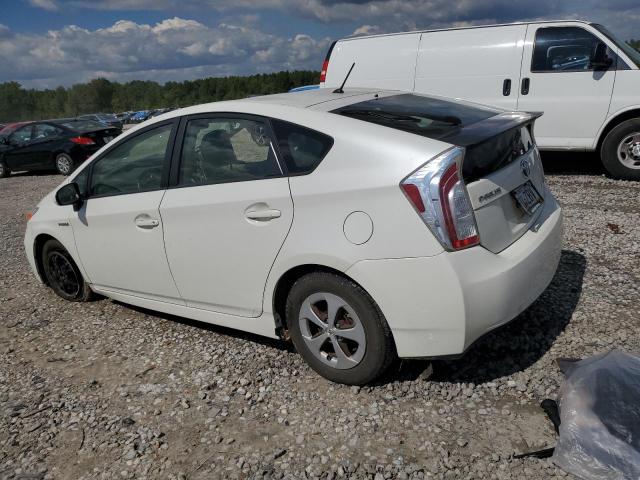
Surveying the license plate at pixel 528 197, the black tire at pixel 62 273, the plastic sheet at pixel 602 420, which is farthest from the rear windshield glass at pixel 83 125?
the plastic sheet at pixel 602 420

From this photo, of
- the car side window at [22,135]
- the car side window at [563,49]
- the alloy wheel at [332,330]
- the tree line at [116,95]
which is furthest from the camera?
the tree line at [116,95]

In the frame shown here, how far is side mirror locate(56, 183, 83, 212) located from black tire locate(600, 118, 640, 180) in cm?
670

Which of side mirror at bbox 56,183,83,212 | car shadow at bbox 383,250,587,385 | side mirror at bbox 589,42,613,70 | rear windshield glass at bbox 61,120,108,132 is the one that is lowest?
car shadow at bbox 383,250,587,385

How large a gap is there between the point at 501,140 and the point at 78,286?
12.1ft

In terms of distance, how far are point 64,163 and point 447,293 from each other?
14258mm

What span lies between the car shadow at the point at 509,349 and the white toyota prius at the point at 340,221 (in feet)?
1.19

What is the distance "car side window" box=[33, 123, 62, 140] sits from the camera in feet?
48.7

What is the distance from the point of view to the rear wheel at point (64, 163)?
47.5ft

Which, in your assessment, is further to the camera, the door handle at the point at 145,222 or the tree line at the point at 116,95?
the tree line at the point at 116,95

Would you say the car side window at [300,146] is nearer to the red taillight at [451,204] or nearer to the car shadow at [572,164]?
the red taillight at [451,204]

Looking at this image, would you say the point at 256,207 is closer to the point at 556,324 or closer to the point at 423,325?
the point at 423,325

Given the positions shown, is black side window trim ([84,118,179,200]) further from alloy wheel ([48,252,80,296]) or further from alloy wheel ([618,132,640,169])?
alloy wheel ([618,132,640,169])

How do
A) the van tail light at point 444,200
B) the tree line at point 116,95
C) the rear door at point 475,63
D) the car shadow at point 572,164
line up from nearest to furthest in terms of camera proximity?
1. the van tail light at point 444,200
2. the rear door at point 475,63
3. the car shadow at point 572,164
4. the tree line at point 116,95

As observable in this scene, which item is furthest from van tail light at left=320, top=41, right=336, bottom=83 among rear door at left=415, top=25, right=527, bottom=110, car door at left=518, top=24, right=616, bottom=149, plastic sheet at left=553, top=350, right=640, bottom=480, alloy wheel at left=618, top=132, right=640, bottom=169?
plastic sheet at left=553, top=350, right=640, bottom=480
